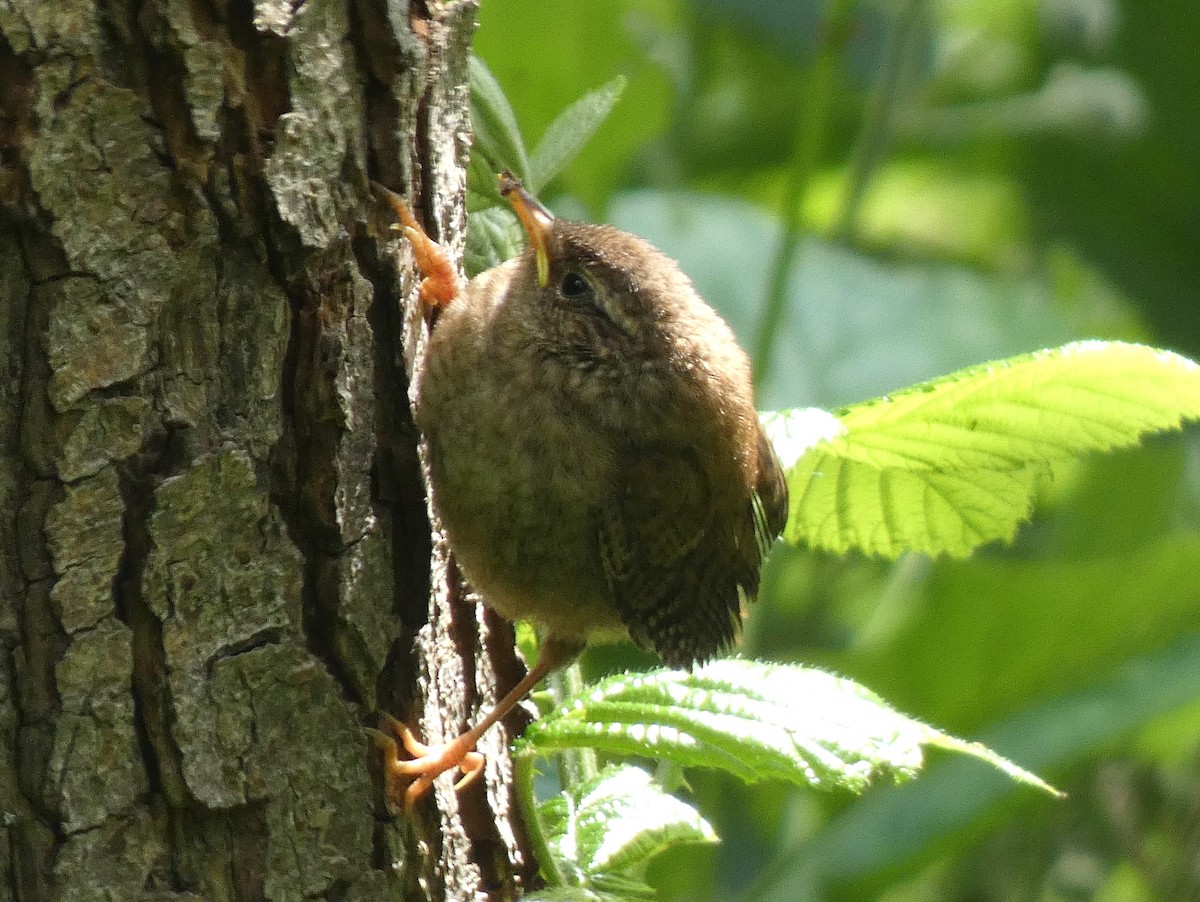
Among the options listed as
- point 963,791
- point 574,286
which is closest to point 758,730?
point 574,286

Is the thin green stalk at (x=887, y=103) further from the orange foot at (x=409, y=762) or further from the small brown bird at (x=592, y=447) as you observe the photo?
the orange foot at (x=409, y=762)

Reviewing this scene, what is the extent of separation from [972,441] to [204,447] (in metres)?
1.23

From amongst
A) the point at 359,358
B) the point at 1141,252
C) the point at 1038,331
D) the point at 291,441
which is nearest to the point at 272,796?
the point at 291,441

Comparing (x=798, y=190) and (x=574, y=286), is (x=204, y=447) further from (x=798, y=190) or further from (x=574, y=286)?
(x=798, y=190)

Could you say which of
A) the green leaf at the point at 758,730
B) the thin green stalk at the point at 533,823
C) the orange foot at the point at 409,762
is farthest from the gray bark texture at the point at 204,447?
the green leaf at the point at 758,730

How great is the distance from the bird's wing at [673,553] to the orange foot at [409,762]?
43 centimetres

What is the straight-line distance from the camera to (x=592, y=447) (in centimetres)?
250

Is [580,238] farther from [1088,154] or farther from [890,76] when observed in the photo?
[1088,154]

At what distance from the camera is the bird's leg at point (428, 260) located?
2.18 m

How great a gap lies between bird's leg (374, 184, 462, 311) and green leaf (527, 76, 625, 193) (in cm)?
25

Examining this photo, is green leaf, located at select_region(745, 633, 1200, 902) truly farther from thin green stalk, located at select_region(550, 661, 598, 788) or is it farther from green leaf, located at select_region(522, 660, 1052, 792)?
green leaf, located at select_region(522, 660, 1052, 792)

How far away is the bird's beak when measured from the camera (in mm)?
2543

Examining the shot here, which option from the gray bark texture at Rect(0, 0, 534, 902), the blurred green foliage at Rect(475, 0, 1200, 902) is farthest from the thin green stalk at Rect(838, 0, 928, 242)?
the gray bark texture at Rect(0, 0, 534, 902)

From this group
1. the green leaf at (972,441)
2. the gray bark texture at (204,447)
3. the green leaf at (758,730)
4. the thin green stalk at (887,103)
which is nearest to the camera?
the gray bark texture at (204,447)
